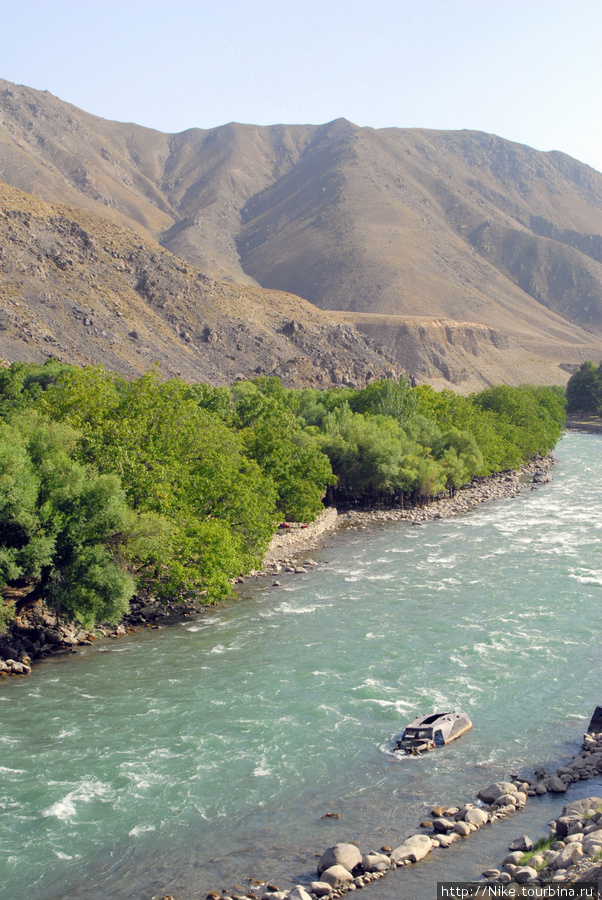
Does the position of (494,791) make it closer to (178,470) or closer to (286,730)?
(286,730)

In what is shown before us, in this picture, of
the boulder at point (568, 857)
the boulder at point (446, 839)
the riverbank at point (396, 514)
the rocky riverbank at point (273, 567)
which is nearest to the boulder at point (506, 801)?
the boulder at point (446, 839)

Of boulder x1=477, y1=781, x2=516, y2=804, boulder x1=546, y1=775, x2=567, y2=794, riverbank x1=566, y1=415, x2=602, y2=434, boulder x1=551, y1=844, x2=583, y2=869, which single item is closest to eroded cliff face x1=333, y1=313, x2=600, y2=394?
riverbank x1=566, y1=415, x2=602, y2=434

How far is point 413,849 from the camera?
16875mm

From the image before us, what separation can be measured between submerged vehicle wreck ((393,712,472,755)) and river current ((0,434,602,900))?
0.36 metres

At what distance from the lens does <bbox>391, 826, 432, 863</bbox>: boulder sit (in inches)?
658

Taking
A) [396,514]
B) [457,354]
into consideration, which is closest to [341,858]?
[396,514]

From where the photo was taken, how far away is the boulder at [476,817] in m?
17.9

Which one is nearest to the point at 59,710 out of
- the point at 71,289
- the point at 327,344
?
the point at 71,289

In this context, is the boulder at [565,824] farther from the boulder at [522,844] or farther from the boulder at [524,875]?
the boulder at [524,875]

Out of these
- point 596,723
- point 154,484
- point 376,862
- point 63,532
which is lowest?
point 376,862

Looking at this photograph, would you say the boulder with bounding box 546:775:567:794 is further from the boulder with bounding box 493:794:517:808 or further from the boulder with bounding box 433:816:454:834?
the boulder with bounding box 433:816:454:834

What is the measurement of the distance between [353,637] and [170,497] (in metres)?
9.91

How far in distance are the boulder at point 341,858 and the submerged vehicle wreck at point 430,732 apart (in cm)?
530

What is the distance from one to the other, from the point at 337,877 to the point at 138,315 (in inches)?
4012
